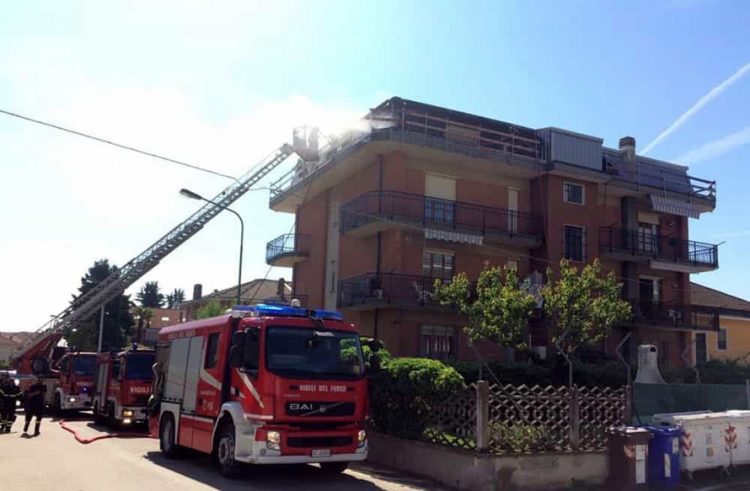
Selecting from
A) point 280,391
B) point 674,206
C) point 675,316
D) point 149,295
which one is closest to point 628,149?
point 674,206

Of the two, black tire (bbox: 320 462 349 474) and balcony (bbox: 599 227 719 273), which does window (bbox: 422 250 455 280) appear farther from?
black tire (bbox: 320 462 349 474)

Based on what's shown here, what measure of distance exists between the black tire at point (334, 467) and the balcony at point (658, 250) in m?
22.4

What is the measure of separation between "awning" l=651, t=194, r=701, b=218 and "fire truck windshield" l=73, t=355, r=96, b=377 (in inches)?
1026

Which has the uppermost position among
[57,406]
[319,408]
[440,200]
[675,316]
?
[440,200]

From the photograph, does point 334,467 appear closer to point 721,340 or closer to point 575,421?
point 575,421

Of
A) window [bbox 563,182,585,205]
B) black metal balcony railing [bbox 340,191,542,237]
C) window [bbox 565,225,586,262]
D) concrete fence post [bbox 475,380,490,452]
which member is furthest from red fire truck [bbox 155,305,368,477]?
window [bbox 563,182,585,205]

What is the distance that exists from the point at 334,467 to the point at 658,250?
26849mm

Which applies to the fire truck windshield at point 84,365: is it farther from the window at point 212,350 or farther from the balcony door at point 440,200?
the window at point 212,350

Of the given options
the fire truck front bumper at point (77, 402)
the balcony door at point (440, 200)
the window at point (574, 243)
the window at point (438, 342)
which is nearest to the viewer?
the fire truck front bumper at point (77, 402)

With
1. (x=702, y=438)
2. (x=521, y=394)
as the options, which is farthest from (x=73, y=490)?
(x=702, y=438)

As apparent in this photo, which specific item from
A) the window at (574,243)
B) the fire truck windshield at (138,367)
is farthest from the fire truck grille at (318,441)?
the window at (574,243)

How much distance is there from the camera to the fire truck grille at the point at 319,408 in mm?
10867

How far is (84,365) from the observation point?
82.1 ft

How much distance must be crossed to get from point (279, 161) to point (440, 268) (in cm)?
1046
